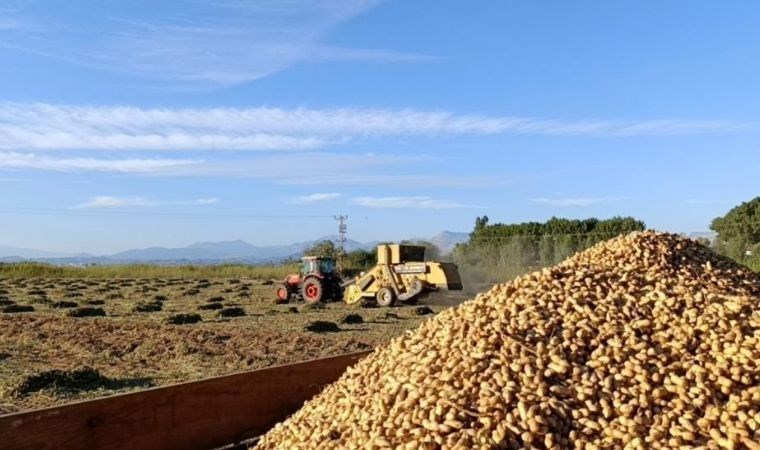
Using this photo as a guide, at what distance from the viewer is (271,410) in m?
3.03

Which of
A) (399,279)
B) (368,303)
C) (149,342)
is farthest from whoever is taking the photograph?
(368,303)

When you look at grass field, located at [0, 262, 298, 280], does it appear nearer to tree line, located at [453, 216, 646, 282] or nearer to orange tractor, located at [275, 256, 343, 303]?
tree line, located at [453, 216, 646, 282]

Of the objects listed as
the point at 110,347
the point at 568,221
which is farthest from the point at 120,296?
the point at 568,221

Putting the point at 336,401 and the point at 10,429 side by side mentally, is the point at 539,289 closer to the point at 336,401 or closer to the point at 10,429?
the point at 336,401

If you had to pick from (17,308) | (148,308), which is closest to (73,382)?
(148,308)

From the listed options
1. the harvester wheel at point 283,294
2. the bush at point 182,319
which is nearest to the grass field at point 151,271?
the harvester wheel at point 283,294

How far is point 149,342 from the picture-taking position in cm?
945

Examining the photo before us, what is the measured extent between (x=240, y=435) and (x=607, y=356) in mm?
1434

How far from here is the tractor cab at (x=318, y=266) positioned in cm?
1755

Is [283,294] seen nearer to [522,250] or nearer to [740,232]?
[522,250]

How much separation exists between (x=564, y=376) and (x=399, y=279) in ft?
44.2

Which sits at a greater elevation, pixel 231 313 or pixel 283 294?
pixel 283 294

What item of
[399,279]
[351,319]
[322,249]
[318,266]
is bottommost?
[351,319]

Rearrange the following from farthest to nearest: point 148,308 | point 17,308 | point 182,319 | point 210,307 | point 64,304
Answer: point 64,304, point 210,307, point 148,308, point 17,308, point 182,319
